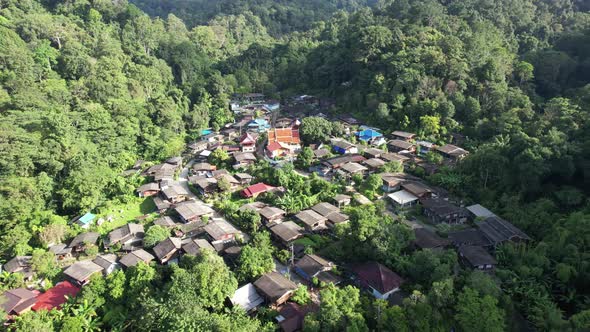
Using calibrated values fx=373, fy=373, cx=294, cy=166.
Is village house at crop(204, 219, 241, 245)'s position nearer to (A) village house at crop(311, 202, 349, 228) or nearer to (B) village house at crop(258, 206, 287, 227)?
(B) village house at crop(258, 206, 287, 227)

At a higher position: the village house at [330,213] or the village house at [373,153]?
the village house at [373,153]

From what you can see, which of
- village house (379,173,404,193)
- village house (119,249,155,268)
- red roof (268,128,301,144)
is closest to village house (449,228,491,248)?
village house (379,173,404,193)

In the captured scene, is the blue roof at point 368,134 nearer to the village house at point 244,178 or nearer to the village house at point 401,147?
the village house at point 401,147

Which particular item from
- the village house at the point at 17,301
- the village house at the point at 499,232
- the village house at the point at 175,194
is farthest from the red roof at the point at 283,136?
the village house at the point at 17,301

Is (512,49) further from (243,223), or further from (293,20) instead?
(293,20)

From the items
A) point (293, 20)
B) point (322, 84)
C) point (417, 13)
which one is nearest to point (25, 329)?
point (322, 84)
